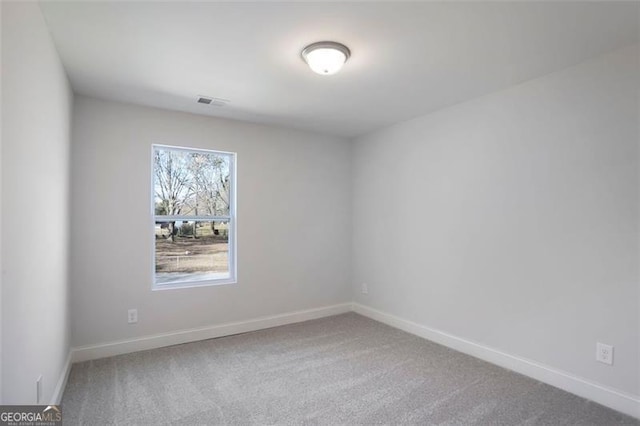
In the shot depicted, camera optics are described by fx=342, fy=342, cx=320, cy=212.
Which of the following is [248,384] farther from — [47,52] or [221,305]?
[47,52]

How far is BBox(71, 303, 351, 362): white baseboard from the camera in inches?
122

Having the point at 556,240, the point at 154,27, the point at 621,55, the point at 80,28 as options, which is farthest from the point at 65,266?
the point at 621,55

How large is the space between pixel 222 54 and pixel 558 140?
257 cm

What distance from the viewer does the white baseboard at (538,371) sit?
225 centimetres

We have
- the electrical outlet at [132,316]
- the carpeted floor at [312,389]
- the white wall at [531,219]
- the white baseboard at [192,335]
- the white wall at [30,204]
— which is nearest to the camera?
the white wall at [30,204]

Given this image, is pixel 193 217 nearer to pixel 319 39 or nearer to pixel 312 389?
pixel 312 389

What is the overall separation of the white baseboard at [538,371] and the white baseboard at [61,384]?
315cm

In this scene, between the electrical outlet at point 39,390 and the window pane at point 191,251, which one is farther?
the window pane at point 191,251

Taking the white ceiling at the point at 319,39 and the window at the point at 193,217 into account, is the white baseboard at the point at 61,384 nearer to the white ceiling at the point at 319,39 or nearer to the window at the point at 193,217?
the window at the point at 193,217

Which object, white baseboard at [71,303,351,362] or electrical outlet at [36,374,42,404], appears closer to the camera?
electrical outlet at [36,374,42,404]

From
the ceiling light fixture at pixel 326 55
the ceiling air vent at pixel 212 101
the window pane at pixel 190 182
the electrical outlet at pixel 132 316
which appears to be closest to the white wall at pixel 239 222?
the electrical outlet at pixel 132 316

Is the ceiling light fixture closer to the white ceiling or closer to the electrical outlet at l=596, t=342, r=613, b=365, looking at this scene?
the white ceiling

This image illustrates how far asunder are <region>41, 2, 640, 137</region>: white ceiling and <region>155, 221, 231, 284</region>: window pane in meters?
1.29

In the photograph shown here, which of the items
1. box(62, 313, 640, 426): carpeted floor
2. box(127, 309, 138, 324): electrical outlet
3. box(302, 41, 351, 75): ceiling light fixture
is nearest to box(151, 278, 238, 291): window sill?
box(127, 309, 138, 324): electrical outlet
